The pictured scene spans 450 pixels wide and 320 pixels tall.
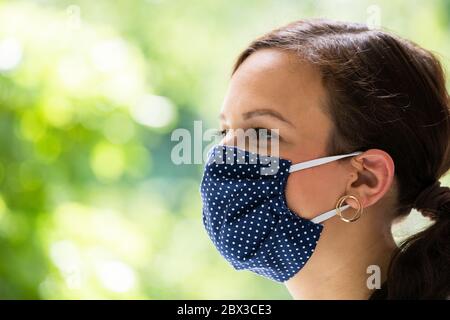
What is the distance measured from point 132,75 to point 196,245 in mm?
691

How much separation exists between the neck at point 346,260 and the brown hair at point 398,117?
42 mm

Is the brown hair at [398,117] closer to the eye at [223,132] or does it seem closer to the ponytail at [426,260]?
the ponytail at [426,260]

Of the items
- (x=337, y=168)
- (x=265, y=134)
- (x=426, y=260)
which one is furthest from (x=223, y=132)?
(x=426, y=260)

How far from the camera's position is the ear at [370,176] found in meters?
1.13

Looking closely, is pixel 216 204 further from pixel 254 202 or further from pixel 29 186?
pixel 29 186

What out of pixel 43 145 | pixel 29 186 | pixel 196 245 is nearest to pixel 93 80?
pixel 43 145

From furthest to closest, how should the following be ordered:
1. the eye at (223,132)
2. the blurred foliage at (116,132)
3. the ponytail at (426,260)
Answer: the blurred foliage at (116,132) < the eye at (223,132) < the ponytail at (426,260)

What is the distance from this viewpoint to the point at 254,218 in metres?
1.16

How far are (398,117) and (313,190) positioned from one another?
0.65 ft

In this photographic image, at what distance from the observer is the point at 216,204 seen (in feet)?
3.92

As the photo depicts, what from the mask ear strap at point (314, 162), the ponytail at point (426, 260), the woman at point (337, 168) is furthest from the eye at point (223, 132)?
the ponytail at point (426, 260)

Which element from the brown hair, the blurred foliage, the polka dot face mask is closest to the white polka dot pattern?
the polka dot face mask

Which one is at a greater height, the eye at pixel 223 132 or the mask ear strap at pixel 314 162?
the eye at pixel 223 132

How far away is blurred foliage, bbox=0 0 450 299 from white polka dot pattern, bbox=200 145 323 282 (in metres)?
1.04
